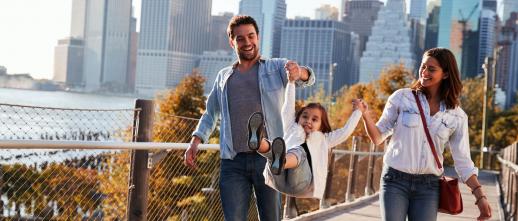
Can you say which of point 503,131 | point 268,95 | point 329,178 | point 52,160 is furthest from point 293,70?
point 503,131

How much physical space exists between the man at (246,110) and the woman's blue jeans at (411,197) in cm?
59

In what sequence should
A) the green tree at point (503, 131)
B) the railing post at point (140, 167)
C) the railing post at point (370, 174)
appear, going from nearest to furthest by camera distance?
the railing post at point (140, 167)
the railing post at point (370, 174)
the green tree at point (503, 131)

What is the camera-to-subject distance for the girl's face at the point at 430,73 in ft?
14.4

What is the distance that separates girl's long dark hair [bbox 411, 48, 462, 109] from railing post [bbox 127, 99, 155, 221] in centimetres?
188

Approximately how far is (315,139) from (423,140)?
25.1 inches

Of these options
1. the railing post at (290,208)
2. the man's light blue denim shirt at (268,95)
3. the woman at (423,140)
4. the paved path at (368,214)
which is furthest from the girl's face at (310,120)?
the paved path at (368,214)

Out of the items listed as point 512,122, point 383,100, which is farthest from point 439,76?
point 512,122

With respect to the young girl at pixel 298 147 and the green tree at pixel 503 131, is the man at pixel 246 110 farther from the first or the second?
the green tree at pixel 503 131

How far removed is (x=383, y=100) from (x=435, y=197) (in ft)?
154

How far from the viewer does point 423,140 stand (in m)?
4.38

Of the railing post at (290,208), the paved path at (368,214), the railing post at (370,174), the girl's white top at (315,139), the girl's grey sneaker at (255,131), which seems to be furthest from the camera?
the railing post at (370,174)

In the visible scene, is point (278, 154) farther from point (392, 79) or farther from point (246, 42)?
point (392, 79)

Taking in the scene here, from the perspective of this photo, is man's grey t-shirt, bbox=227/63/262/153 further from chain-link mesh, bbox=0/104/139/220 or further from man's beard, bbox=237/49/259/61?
chain-link mesh, bbox=0/104/139/220

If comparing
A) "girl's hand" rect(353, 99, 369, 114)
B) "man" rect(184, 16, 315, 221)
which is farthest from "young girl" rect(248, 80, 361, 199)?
"girl's hand" rect(353, 99, 369, 114)
